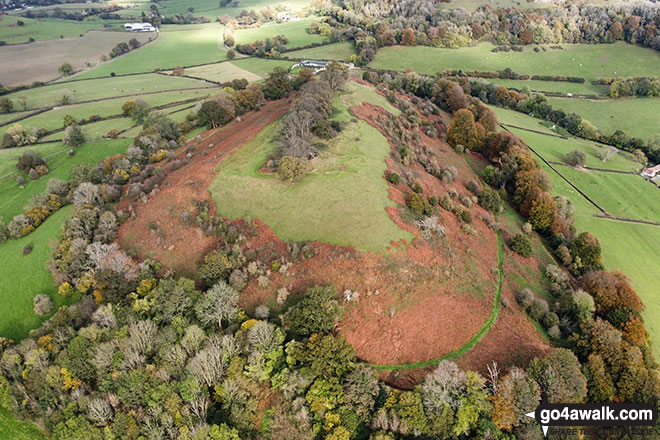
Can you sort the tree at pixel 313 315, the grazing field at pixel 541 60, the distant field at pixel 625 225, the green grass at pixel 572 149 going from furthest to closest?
the grazing field at pixel 541 60 → the green grass at pixel 572 149 → the distant field at pixel 625 225 → the tree at pixel 313 315

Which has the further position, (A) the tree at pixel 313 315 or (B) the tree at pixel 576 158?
(B) the tree at pixel 576 158

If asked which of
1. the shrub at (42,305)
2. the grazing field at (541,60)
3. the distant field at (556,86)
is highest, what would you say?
the grazing field at (541,60)

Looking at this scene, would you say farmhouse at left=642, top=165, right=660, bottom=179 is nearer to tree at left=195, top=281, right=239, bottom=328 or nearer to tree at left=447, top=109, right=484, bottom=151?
tree at left=447, top=109, right=484, bottom=151

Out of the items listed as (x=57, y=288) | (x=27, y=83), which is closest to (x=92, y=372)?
(x=57, y=288)

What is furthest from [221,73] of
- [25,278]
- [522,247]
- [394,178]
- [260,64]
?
[522,247]

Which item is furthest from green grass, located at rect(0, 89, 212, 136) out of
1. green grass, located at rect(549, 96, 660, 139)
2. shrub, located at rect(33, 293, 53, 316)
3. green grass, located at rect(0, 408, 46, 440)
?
green grass, located at rect(549, 96, 660, 139)

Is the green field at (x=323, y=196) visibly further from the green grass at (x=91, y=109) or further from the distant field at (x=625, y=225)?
the green grass at (x=91, y=109)

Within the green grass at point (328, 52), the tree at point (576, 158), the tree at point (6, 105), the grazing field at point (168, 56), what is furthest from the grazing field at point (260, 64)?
the tree at point (576, 158)

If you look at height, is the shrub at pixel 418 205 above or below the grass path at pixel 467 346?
above
